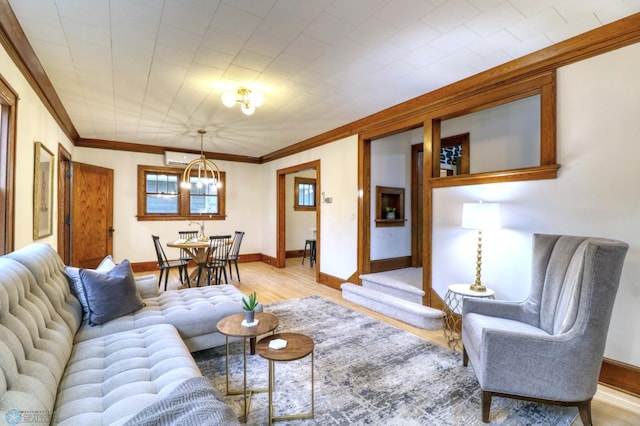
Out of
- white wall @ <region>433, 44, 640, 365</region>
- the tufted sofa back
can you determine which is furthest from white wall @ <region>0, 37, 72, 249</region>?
white wall @ <region>433, 44, 640, 365</region>

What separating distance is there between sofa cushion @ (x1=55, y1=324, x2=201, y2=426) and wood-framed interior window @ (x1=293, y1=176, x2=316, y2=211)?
20.8 feet

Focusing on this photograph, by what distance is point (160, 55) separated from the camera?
2.66 m

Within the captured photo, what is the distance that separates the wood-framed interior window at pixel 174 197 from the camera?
250 inches

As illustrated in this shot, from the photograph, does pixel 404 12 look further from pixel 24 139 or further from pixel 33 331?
pixel 24 139

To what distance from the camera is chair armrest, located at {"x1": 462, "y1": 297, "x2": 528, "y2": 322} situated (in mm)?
2312

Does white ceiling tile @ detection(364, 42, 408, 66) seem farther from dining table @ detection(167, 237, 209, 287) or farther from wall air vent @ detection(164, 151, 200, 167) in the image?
wall air vent @ detection(164, 151, 200, 167)

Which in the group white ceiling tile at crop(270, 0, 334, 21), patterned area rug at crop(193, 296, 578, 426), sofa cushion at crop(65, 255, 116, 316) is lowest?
patterned area rug at crop(193, 296, 578, 426)

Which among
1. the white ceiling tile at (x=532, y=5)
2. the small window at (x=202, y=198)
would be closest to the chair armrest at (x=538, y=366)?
the white ceiling tile at (x=532, y=5)

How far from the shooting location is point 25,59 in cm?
260

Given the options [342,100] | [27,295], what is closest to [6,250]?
[27,295]

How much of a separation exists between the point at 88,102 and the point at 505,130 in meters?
5.31

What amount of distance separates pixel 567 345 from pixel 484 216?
1.22m

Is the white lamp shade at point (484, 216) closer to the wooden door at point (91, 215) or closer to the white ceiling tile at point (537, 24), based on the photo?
the white ceiling tile at point (537, 24)

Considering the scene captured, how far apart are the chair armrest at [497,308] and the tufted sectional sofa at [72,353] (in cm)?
204
